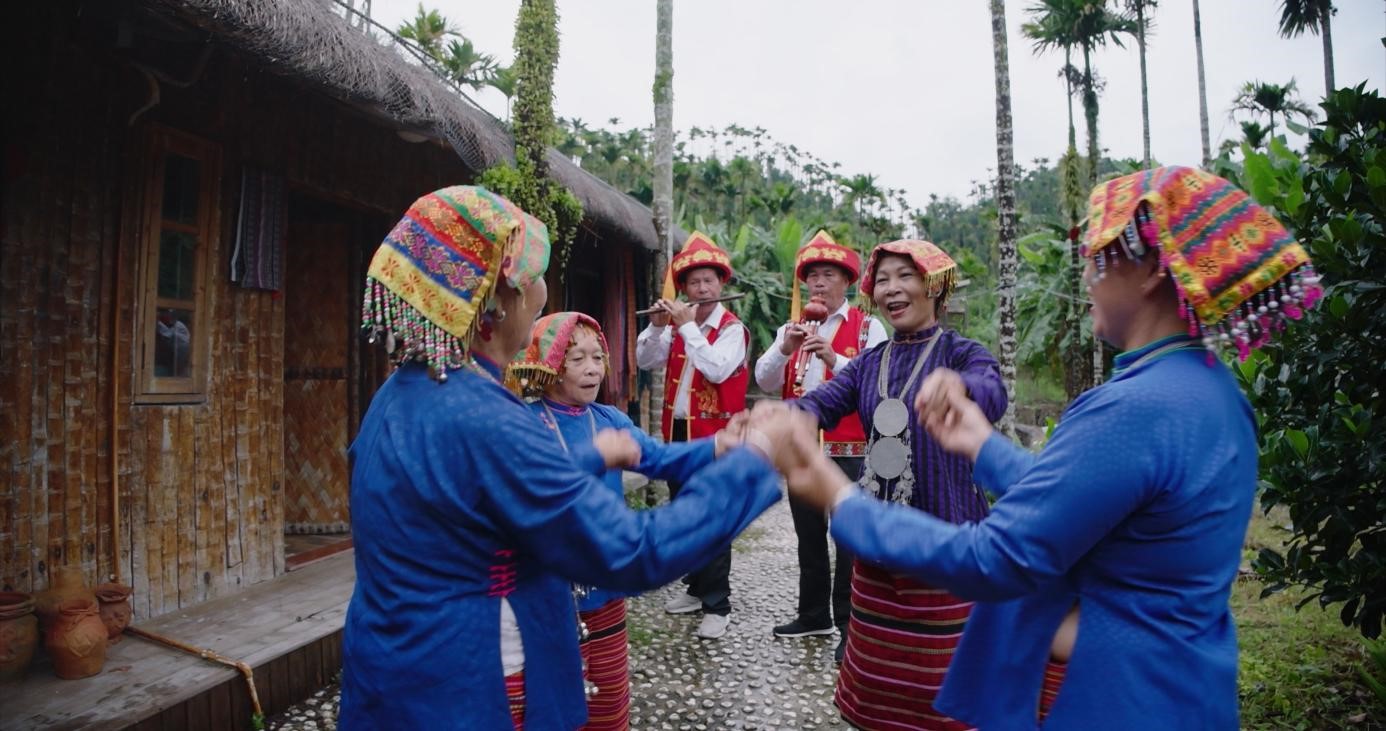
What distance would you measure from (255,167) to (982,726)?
486cm

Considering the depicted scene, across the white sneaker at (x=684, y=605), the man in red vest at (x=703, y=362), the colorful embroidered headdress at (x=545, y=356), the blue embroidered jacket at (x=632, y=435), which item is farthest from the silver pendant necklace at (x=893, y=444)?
the white sneaker at (x=684, y=605)

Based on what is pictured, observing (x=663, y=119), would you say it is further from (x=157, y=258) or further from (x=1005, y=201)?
(x=157, y=258)

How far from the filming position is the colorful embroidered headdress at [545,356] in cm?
308

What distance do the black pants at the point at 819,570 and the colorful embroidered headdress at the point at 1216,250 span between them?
286 cm

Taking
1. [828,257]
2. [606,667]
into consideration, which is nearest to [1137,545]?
[606,667]

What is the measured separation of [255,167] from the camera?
189 inches

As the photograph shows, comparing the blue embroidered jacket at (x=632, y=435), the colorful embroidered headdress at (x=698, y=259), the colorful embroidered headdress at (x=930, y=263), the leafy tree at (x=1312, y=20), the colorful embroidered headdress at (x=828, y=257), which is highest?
the leafy tree at (x=1312, y=20)

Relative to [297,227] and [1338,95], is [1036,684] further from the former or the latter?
[297,227]

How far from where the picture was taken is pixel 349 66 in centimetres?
→ 413

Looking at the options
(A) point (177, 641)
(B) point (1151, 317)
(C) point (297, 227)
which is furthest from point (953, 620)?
(C) point (297, 227)

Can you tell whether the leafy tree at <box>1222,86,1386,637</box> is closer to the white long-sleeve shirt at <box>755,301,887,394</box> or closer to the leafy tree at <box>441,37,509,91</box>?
the white long-sleeve shirt at <box>755,301,887,394</box>

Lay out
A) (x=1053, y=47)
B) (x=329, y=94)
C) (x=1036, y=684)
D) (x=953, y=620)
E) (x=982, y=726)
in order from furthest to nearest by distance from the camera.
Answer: (x=1053, y=47) → (x=329, y=94) → (x=953, y=620) → (x=982, y=726) → (x=1036, y=684)

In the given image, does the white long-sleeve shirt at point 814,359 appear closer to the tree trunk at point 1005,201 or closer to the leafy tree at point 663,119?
the leafy tree at point 663,119

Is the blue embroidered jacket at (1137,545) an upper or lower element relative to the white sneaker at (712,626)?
upper
